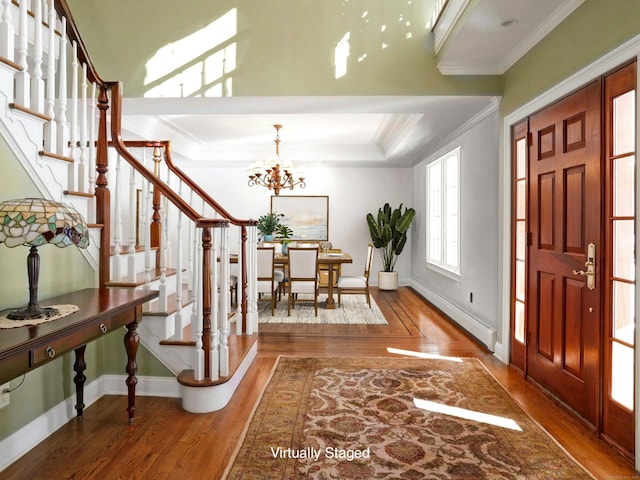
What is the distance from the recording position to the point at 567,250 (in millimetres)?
2711

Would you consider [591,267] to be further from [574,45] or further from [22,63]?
[22,63]

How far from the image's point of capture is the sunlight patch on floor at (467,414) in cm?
250

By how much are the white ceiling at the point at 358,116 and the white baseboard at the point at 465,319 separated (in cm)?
219

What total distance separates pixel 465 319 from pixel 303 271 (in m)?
→ 2.12

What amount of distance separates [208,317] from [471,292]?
327 centimetres

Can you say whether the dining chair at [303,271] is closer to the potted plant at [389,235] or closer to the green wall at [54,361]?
the potted plant at [389,235]

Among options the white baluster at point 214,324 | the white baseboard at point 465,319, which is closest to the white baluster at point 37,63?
Answer: the white baluster at point 214,324

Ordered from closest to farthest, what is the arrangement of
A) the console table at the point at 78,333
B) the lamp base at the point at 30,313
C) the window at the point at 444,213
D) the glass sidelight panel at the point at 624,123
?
the console table at the point at 78,333 → the lamp base at the point at 30,313 → the glass sidelight panel at the point at 624,123 → the window at the point at 444,213

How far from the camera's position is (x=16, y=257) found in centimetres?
215

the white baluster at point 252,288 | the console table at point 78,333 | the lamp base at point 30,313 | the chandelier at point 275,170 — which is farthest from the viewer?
the chandelier at point 275,170

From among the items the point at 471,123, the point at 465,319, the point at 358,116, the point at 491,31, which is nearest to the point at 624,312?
the point at 491,31

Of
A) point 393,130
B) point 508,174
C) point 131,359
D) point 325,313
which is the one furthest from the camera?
point 393,130

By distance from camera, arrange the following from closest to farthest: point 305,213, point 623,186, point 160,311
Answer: point 623,186, point 160,311, point 305,213

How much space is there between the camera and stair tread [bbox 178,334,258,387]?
8.64ft
